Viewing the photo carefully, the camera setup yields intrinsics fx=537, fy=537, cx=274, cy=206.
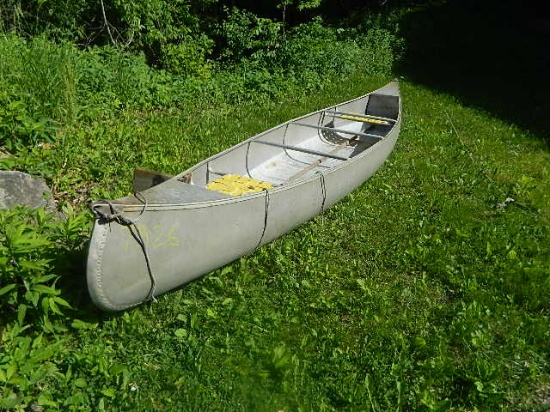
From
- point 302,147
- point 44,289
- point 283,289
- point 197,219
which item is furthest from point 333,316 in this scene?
point 302,147

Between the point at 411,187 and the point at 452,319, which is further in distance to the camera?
the point at 411,187

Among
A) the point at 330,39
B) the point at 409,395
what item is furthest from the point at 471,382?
the point at 330,39

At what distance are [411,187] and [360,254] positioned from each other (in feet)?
6.19

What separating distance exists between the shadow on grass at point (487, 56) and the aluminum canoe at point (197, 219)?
4.55 m

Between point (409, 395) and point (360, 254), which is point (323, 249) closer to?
point (360, 254)

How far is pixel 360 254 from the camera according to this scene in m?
5.18

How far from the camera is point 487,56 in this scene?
44.3 feet

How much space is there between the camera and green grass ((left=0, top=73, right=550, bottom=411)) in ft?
11.5

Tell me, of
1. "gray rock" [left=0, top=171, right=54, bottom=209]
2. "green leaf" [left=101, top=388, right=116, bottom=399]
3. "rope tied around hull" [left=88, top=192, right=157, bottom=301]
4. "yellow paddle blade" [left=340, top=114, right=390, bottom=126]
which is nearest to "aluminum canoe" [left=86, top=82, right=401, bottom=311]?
"rope tied around hull" [left=88, top=192, right=157, bottom=301]

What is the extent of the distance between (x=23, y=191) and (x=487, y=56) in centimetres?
1206

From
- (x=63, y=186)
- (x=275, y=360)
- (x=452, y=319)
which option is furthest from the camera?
(x=63, y=186)

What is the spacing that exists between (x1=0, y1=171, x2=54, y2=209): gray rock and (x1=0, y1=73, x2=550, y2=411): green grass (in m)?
0.45

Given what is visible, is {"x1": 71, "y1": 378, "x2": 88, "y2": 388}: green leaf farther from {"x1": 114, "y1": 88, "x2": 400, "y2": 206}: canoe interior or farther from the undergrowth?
{"x1": 114, "y1": 88, "x2": 400, "y2": 206}: canoe interior

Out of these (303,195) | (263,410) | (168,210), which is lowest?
(263,410)
